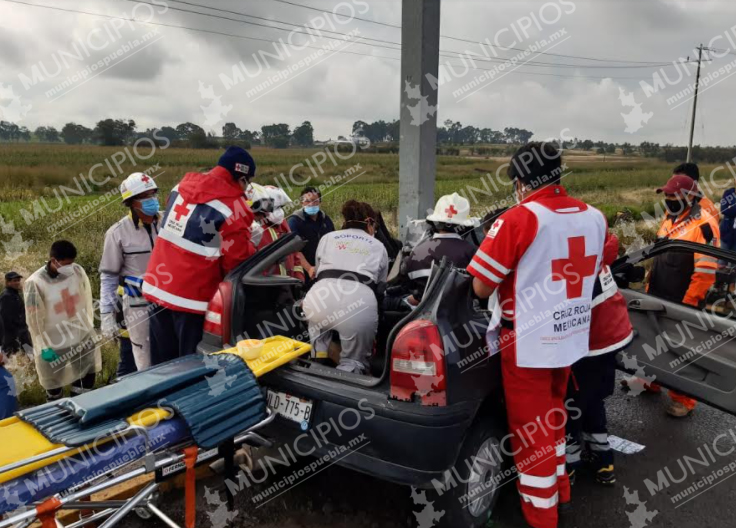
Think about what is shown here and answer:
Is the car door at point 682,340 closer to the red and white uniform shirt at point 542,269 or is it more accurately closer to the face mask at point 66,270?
the red and white uniform shirt at point 542,269

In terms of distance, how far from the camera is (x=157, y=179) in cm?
1925

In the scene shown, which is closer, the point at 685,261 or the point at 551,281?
the point at 551,281

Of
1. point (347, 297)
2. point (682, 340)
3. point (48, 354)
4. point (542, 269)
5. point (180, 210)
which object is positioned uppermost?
point (180, 210)

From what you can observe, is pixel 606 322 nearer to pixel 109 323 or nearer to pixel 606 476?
pixel 606 476

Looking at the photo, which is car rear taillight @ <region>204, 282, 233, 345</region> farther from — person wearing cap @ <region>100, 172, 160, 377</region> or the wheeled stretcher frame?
person wearing cap @ <region>100, 172, 160, 377</region>

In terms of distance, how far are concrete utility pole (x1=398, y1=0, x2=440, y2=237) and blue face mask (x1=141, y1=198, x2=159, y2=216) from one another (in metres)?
2.70

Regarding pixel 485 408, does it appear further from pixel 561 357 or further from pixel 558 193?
pixel 558 193

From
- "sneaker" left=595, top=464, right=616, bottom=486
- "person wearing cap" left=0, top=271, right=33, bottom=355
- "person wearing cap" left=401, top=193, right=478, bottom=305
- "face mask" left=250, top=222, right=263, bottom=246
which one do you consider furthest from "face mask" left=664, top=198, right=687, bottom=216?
"person wearing cap" left=0, top=271, right=33, bottom=355

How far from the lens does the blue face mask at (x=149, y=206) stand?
432 cm

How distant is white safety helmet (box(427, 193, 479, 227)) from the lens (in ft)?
12.1

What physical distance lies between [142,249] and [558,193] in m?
3.25

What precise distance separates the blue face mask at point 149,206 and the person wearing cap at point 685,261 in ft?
13.1

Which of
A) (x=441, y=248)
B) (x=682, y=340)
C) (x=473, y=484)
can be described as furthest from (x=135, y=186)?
(x=682, y=340)

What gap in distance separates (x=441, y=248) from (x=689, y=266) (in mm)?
2301
